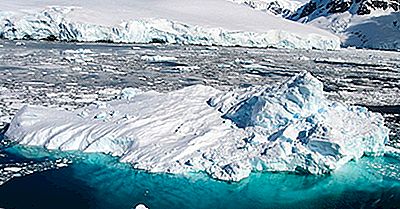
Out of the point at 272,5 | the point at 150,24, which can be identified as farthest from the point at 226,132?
the point at 272,5

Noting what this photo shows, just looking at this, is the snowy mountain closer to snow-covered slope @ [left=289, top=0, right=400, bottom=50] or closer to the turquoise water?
snow-covered slope @ [left=289, top=0, right=400, bottom=50]

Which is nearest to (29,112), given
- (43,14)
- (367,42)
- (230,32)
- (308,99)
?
(308,99)

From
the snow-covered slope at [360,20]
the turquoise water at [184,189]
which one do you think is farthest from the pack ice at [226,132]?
the snow-covered slope at [360,20]

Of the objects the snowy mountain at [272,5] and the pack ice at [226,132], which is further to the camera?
the snowy mountain at [272,5]

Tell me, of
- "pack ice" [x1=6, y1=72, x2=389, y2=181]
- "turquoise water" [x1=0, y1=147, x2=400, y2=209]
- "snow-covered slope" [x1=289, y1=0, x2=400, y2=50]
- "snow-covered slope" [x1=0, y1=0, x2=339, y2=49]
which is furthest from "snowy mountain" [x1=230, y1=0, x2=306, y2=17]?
"turquoise water" [x1=0, y1=147, x2=400, y2=209]

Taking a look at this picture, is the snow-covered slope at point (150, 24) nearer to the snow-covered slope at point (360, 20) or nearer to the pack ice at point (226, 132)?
the snow-covered slope at point (360, 20)

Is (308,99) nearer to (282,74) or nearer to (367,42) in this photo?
(282,74)

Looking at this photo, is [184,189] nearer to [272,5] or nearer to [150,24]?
[150,24]
